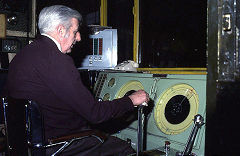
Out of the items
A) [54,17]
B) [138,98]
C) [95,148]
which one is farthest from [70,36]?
[95,148]

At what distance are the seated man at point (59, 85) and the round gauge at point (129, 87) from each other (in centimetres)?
72

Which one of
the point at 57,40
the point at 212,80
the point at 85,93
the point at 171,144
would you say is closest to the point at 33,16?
the point at 57,40

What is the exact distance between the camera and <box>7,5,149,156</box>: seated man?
148 centimetres

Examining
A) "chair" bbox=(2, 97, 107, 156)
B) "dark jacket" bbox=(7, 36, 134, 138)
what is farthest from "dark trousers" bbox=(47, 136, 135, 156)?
"chair" bbox=(2, 97, 107, 156)

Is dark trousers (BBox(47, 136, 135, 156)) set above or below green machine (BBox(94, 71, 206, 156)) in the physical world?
below

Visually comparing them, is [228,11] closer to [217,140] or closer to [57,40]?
[217,140]

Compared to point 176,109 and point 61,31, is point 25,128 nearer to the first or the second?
point 61,31

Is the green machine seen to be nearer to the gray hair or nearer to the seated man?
the seated man

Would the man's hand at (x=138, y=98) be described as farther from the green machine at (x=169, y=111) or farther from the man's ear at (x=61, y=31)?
the man's ear at (x=61, y=31)

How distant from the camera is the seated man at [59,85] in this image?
148cm

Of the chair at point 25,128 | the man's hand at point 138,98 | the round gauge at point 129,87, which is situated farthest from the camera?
the round gauge at point 129,87

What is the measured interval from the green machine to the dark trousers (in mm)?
245

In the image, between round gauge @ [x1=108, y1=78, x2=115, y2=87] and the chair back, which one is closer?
the chair back

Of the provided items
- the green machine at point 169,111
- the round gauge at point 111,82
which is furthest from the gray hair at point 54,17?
the round gauge at point 111,82
